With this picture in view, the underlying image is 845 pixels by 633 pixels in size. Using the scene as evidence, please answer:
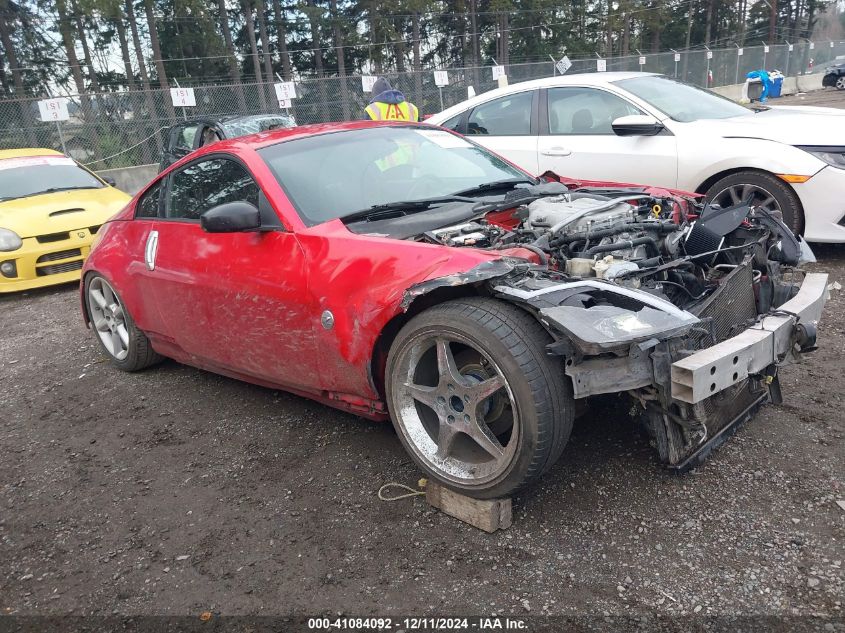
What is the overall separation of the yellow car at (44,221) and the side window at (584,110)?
519cm

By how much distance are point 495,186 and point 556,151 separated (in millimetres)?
2709

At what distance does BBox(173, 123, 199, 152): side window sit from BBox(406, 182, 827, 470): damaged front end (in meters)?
9.66

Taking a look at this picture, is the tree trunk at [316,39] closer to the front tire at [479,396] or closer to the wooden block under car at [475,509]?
the front tire at [479,396]

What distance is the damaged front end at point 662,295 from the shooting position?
7.75ft

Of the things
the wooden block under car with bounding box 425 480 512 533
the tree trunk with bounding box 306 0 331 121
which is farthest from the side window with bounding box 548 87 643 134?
the tree trunk with bounding box 306 0 331 121

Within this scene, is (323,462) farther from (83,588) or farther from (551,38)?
(551,38)

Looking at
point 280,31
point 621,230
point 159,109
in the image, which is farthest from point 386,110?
point 280,31

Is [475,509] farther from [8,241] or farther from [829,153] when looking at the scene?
[8,241]

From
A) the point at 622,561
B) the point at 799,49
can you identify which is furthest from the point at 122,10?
the point at 799,49

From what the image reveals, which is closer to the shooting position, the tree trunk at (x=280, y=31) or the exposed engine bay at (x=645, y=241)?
the exposed engine bay at (x=645, y=241)

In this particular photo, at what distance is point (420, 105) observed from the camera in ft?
71.3

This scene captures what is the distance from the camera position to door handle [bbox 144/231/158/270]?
400cm

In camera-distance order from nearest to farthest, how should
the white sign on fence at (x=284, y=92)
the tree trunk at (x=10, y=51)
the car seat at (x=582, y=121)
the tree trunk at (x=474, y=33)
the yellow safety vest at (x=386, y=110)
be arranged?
1. the car seat at (x=582, y=121)
2. the yellow safety vest at (x=386, y=110)
3. the white sign on fence at (x=284, y=92)
4. the tree trunk at (x=10, y=51)
5. the tree trunk at (x=474, y=33)

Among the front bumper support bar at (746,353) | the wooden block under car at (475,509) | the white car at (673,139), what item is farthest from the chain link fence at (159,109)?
the front bumper support bar at (746,353)
